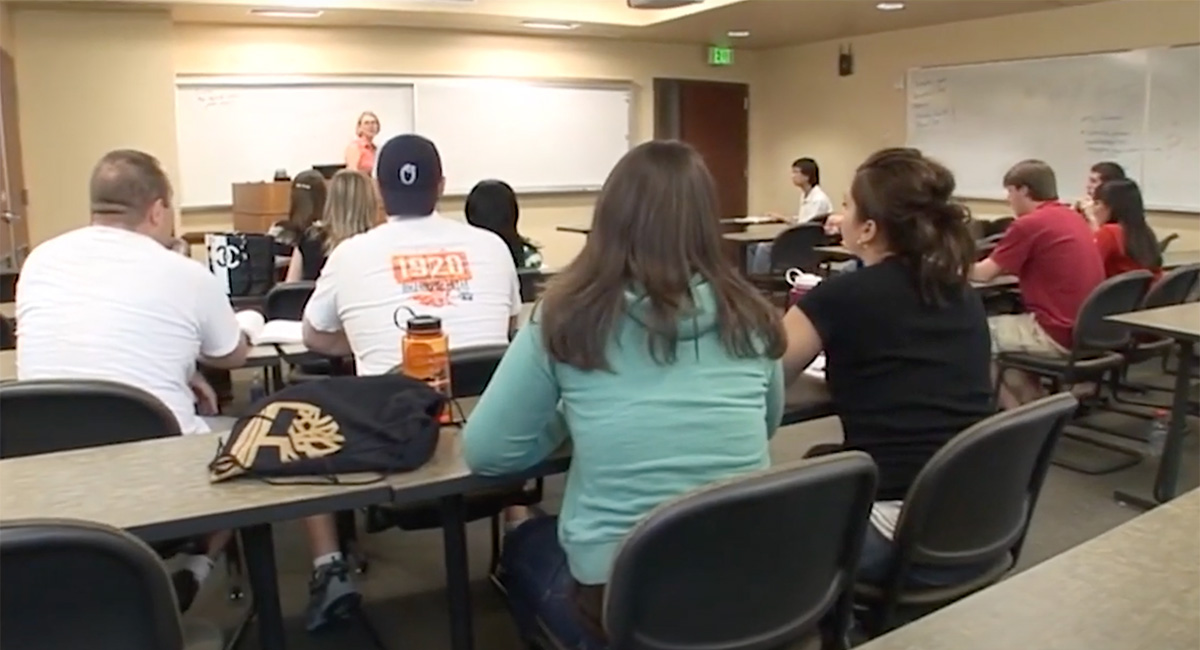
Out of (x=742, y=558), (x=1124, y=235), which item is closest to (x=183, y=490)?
(x=742, y=558)

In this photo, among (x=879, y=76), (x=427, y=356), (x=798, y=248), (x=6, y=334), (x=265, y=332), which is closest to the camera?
(x=427, y=356)

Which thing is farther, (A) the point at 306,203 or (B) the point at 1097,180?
(B) the point at 1097,180

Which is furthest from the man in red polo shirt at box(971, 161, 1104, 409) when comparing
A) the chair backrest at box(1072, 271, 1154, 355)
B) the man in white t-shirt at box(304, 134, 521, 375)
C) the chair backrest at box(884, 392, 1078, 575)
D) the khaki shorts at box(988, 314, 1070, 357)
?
the chair backrest at box(884, 392, 1078, 575)

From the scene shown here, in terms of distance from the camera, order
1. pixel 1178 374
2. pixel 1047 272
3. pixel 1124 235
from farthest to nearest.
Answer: pixel 1124 235 → pixel 1047 272 → pixel 1178 374

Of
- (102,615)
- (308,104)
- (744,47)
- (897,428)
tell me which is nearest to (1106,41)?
(744,47)

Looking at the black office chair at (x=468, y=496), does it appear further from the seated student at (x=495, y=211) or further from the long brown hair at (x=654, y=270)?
the seated student at (x=495, y=211)

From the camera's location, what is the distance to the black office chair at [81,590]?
112 centimetres

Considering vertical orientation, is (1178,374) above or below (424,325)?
below

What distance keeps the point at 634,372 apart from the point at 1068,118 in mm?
6863

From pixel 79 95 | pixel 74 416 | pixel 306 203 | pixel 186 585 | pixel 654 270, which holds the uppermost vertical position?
pixel 79 95

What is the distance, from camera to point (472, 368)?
7.13 ft

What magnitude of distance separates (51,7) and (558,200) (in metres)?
4.18

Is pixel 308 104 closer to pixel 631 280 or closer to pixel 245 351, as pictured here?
pixel 245 351

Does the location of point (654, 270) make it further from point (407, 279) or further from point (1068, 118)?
point (1068, 118)
